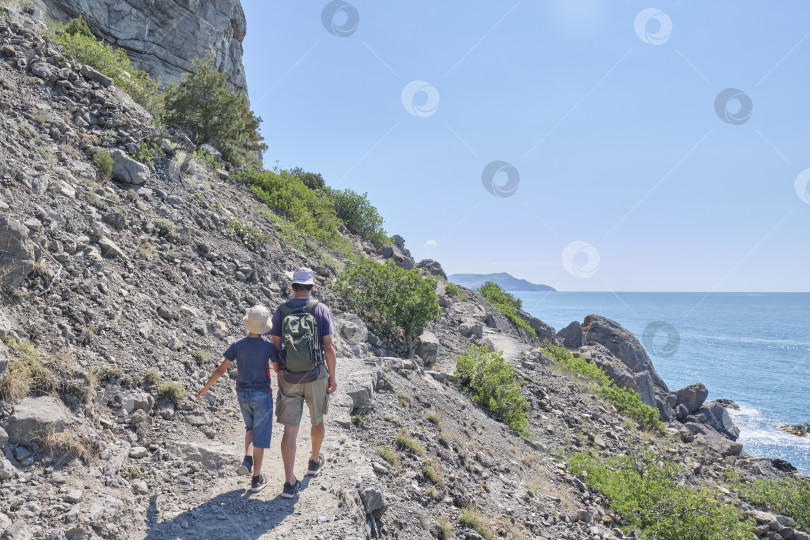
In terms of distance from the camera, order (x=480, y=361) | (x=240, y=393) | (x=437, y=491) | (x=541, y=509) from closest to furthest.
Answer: (x=240, y=393) → (x=437, y=491) → (x=541, y=509) → (x=480, y=361)

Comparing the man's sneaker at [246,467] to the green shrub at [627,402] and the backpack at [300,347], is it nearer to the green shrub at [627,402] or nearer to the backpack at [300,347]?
the backpack at [300,347]

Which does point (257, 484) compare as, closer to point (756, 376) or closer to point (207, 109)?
point (207, 109)

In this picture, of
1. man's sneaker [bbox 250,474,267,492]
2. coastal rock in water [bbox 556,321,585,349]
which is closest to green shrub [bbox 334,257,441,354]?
man's sneaker [bbox 250,474,267,492]

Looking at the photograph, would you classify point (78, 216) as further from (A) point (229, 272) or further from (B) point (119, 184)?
(A) point (229, 272)

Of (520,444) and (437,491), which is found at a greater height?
(520,444)

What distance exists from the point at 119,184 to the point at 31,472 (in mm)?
7245

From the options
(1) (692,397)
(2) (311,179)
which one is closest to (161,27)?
(2) (311,179)

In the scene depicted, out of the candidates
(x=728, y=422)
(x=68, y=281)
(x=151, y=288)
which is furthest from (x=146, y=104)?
(x=728, y=422)

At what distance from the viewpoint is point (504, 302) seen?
30547mm

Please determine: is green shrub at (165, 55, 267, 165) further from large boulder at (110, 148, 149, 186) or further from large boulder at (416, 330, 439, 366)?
large boulder at (416, 330, 439, 366)

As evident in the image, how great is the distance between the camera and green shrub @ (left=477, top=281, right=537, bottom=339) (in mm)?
28128

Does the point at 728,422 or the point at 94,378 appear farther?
the point at 728,422

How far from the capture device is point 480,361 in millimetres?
14125

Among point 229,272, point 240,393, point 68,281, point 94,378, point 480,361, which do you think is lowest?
point 94,378
